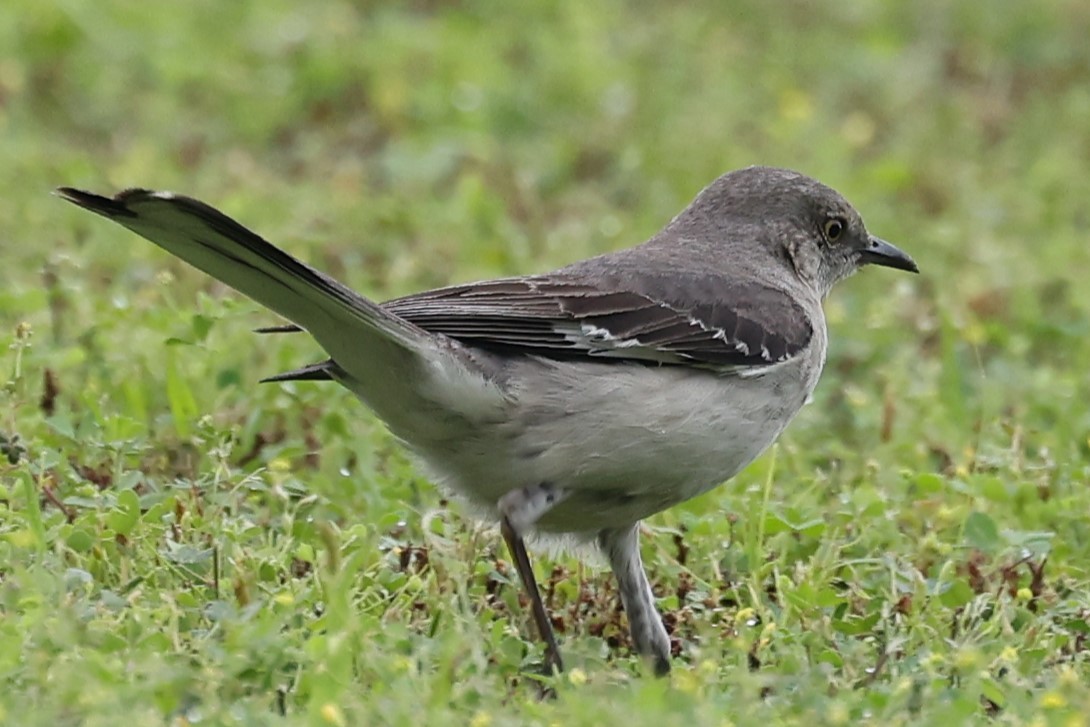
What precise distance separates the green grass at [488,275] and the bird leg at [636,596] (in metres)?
0.13

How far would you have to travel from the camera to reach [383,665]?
5.06m

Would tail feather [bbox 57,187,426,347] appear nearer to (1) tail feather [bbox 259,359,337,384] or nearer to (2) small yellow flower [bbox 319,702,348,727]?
(1) tail feather [bbox 259,359,337,384]

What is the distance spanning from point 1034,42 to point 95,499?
1032 cm

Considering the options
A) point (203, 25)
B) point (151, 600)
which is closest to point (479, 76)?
point (203, 25)

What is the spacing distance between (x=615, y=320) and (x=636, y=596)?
0.95 meters

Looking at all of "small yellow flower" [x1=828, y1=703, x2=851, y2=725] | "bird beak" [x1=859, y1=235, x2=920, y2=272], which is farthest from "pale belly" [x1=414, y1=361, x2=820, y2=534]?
"bird beak" [x1=859, y1=235, x2=920, y2=272]

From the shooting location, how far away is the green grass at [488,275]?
203 inches

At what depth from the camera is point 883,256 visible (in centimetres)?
758

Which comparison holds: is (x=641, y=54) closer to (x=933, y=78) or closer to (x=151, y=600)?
(x=933, y=78)

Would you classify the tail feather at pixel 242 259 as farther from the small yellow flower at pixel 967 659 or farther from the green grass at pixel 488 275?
the small yellow flower at pixel 967 659

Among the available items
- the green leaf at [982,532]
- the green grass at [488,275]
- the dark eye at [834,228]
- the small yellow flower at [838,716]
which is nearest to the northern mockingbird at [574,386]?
the green grass at [488,275]

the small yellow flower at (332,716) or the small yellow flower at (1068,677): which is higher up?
the small yellow flower at (332,716)

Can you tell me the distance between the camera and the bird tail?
16.3ft

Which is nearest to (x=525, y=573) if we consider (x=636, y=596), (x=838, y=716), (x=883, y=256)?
(x=636, y=596)
